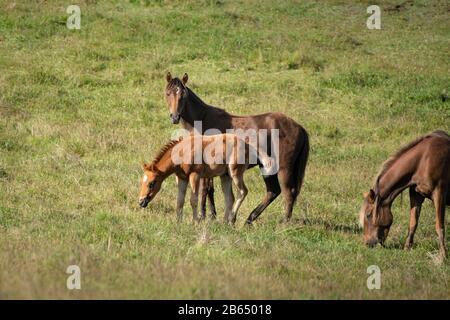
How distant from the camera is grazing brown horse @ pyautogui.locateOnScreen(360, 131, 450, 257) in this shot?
39.1 ft

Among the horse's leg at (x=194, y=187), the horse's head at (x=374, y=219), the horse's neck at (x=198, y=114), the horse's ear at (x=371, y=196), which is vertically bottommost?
the horse's head at (x=374, y=219)

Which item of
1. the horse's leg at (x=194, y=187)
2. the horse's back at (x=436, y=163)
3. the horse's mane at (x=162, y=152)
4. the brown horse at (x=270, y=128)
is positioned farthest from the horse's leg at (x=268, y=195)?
the horse's back at (x=436, y=163)

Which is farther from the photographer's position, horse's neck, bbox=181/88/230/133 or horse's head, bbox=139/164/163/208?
horse's neck, bbox=181/88/230/133

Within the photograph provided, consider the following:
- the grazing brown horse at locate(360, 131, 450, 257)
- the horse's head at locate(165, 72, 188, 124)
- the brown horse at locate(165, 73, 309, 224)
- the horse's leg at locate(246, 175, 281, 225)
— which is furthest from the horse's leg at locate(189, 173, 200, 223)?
the grazing brown horse at locate(360, 131, 450, 257)

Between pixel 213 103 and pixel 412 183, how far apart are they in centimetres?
869

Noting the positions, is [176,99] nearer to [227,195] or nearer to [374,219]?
[227,195]

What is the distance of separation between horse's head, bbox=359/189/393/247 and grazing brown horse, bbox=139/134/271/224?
201 cm

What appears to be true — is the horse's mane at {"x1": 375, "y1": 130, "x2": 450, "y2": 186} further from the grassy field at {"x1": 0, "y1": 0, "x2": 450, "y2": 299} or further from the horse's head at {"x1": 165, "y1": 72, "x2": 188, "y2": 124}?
the horse's head at {"x1": 165, "y1": 72, "x2": 188, "y2": 124}

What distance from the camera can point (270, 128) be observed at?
13.2 m

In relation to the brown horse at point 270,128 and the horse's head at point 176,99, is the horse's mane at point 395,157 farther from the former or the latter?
the horse's head at point 176,99

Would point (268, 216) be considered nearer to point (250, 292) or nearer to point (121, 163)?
point (121, 163)

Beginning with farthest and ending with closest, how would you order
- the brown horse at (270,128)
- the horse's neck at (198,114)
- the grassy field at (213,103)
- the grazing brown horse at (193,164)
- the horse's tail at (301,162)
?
the horse's neck at (198,114)
the horse's tail at (301,162)
the brown horse at (270,128)
the grazing brown horse at (193,164)
the grassy field at (213,103)

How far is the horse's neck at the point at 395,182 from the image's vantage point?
1206 centimetres

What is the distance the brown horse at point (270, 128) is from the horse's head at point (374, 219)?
54.0 inches
